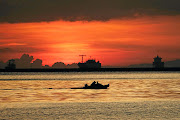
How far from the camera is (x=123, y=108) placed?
2617cm

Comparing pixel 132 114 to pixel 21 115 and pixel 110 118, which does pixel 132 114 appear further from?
pixel 21 115

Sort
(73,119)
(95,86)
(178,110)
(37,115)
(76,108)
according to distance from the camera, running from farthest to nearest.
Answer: (95,86) < (76,108) < (178,110) < (37,115) < (73,119)

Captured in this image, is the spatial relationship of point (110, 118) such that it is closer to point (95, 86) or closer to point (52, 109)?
point (52, 109)

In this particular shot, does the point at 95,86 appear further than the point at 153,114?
Yes

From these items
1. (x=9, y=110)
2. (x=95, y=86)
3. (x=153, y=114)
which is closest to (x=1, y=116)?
(x=9, y=110)

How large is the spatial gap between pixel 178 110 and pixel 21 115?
11663 mm

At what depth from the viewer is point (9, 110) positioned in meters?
25.5

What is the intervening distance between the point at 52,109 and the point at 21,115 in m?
3.51

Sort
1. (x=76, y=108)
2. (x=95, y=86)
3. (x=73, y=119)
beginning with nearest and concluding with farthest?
(x=73, y=119) < (x=76, y=108) < (x=95, y=86)

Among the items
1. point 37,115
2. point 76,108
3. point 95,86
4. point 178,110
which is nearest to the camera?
point 37,115

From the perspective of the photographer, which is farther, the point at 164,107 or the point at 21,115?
the point at 164,107

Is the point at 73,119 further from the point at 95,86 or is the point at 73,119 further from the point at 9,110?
the point at 95,86

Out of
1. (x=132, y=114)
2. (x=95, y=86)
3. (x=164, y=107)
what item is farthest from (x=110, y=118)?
(x=95, y=86)

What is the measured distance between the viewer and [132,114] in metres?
23.0
